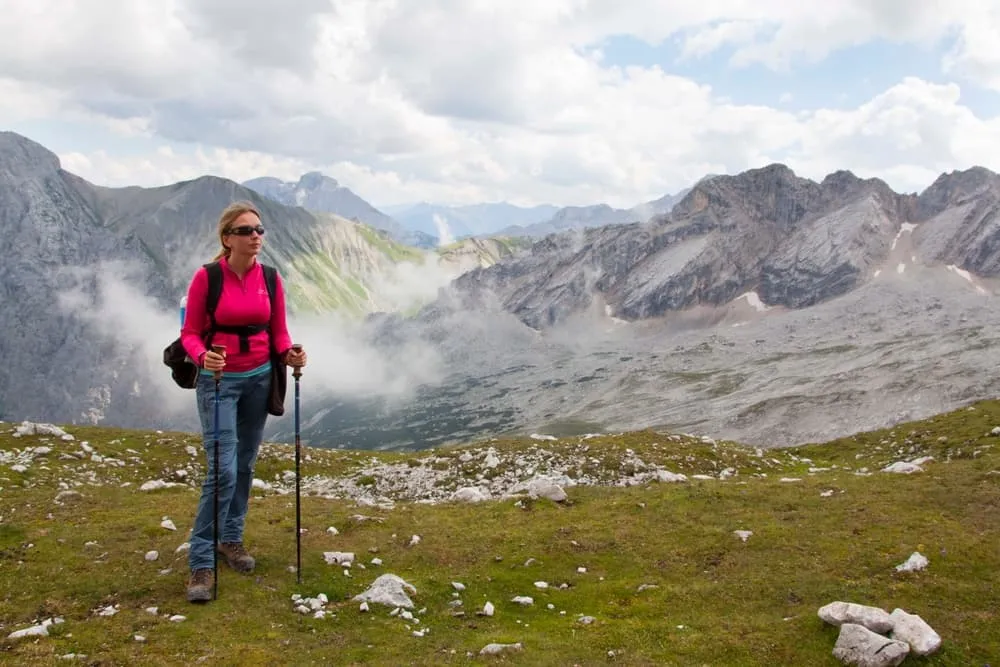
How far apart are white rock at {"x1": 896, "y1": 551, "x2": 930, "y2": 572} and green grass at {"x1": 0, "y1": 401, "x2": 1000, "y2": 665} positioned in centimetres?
23

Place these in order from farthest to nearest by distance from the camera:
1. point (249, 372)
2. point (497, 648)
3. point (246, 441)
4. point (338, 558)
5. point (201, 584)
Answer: point (338, 558) < point (246, 441) < point (249, 372) < point (201, 584) < point (497, 648)

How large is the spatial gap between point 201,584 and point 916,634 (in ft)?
41.4

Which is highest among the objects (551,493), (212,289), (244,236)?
(244,236)

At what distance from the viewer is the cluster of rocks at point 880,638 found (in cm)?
1003

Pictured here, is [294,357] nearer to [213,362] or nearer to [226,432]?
[213,362]

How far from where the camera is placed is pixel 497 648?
1086 centimetres

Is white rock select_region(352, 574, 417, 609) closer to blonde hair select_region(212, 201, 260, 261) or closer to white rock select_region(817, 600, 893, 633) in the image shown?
blonde hair select_region(212, 201, 260, 261)

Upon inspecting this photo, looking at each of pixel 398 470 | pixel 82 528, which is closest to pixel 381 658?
pixel 82 528

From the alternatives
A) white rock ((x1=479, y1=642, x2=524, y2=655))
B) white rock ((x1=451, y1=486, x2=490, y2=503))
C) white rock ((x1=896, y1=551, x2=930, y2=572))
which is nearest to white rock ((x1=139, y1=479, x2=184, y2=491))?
white rock ((x1=451, y1=486, x2=490, y2=503))

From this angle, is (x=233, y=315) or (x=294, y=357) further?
(x=294, y=357)

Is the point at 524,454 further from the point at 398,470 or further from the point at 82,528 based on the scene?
the point at 82,528

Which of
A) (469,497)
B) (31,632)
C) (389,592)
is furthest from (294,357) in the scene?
(469,497)

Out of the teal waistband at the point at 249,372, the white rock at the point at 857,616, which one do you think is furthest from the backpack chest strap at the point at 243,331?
the white rock at the point at 857,616

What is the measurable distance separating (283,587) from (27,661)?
467cm
